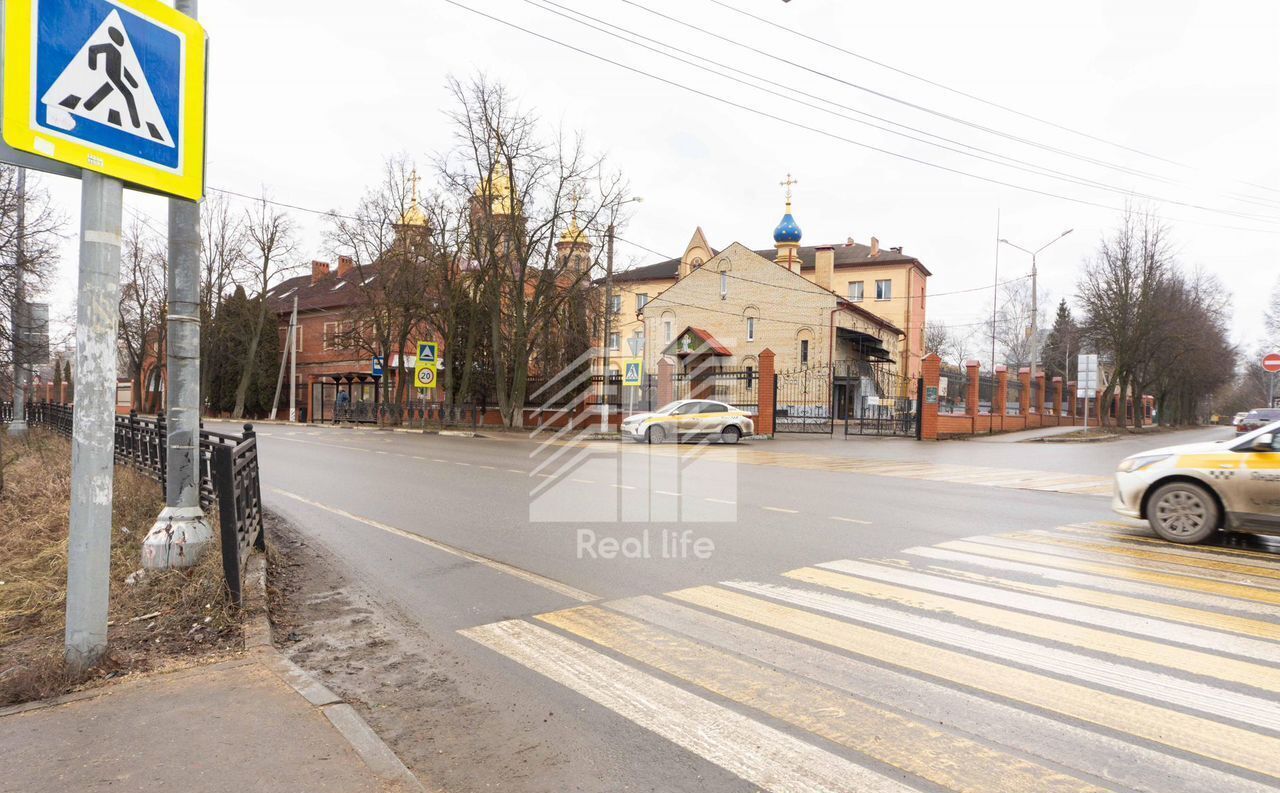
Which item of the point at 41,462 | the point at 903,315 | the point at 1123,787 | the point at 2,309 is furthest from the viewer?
the point at 903,315

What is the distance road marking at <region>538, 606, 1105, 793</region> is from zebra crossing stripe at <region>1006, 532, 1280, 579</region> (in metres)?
5.63

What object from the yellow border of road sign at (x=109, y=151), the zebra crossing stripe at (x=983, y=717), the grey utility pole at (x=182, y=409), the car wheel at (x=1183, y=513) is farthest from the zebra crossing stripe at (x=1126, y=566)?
the yellow border of road sign at (x=109, y=151)

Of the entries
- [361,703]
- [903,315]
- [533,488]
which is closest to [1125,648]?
[361,703]

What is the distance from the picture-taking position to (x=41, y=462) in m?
15.6

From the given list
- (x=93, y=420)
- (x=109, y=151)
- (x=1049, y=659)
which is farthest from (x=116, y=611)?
(x=1049, y=659)

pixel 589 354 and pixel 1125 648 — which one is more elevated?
pixel 589 354

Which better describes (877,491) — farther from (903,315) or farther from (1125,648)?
(903,315)

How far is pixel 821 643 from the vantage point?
502 cm

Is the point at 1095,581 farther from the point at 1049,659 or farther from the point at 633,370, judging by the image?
the point at 633,370

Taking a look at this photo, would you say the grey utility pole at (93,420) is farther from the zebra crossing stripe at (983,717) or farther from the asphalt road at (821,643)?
the zebra crossing stripe at (983,717)

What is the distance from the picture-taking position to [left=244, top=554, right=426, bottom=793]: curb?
314cm

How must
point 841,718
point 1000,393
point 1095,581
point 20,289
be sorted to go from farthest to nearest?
point 1000,393, point 20,289, point 1095,581, point 841,718

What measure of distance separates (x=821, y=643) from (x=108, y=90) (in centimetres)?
550

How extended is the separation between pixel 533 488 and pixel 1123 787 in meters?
10.9
